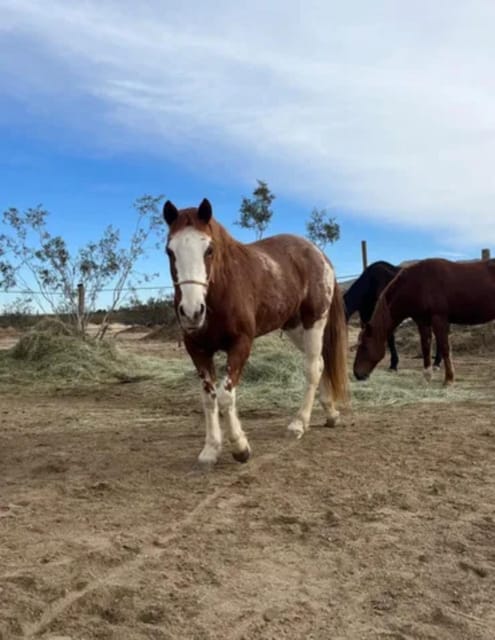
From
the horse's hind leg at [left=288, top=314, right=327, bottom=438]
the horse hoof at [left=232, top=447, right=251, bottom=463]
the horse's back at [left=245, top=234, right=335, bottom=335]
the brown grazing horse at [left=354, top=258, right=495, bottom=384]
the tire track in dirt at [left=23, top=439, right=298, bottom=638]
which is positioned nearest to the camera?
the tire track in dirt at [left=23, top=439, right=298, bottom=638]

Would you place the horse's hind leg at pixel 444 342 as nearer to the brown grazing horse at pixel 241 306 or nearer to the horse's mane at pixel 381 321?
the horse's mane at pixel 381 321

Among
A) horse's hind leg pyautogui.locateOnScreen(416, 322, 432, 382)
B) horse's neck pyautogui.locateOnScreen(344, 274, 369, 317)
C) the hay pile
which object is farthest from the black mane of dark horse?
the hay pile

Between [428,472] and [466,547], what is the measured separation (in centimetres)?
113

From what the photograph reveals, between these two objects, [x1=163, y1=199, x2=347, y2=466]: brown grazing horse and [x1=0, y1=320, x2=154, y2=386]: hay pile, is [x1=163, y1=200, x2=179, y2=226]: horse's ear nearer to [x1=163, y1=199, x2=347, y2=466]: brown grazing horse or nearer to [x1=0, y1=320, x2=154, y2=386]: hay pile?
[x1=163, y1=199, x2=347, y2=466]: brown grazing horse

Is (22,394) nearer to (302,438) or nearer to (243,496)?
(302,438)

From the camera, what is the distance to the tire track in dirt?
6.44ft

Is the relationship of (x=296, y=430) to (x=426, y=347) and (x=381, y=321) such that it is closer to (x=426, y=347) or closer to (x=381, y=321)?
(x=381, y=321)

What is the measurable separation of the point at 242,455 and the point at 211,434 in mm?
246

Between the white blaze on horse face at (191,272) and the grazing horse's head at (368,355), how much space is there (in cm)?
467

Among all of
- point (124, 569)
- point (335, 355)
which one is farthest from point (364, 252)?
point (124, 569)

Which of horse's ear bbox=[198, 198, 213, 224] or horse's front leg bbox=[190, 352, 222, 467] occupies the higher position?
horse's ear bbox=[198, 198, 213, 224]

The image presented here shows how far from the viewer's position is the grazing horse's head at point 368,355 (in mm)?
7863

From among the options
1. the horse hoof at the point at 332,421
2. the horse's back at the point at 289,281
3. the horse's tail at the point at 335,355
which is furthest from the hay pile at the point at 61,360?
the horse's back at the point at 289,281

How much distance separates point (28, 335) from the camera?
34.8ft
